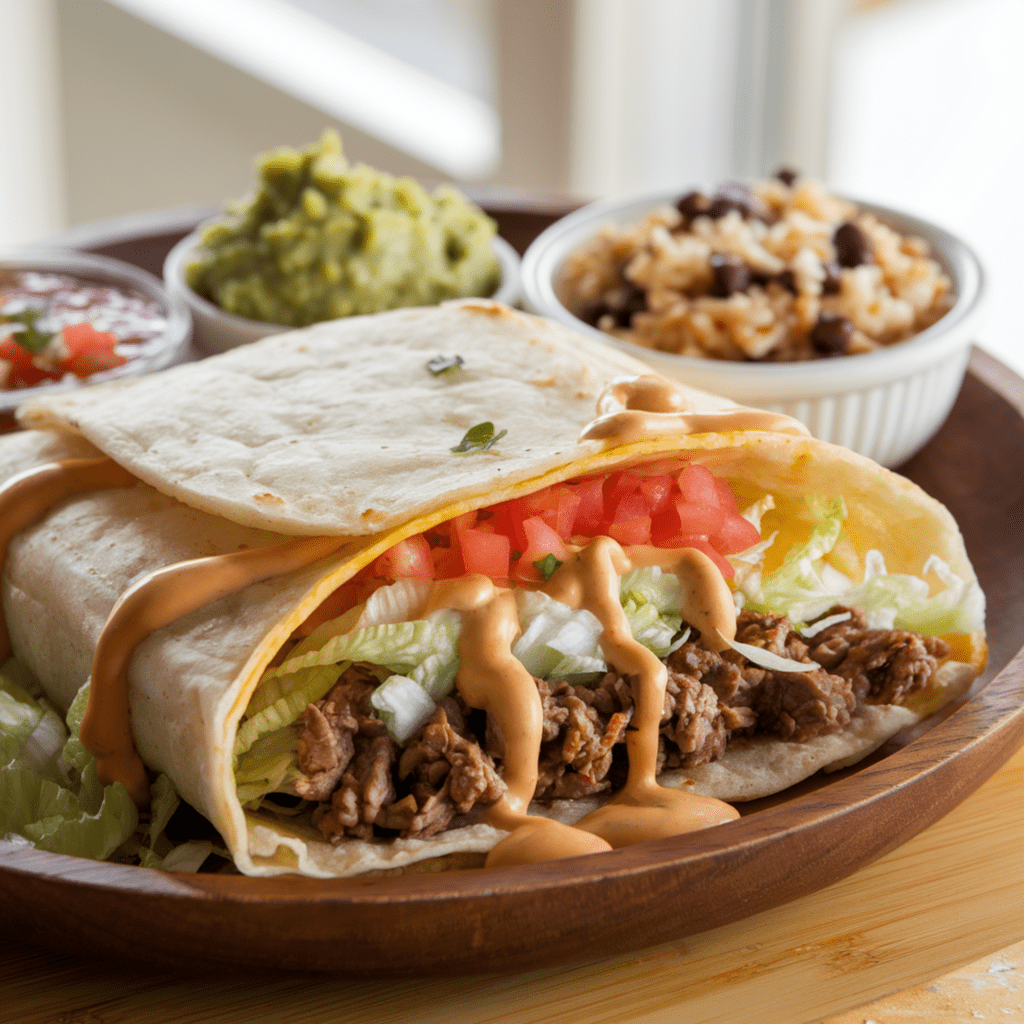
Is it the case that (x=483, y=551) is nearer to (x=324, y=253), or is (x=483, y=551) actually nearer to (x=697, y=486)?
(x=697, y=486)

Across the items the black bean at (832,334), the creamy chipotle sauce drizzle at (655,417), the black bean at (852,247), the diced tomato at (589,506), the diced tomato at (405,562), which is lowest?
the diced tomato at (405,562)

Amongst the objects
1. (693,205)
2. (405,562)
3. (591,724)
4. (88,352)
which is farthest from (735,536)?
(88,352)

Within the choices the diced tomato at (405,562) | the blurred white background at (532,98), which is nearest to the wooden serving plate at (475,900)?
the diced tomato at (405,562)

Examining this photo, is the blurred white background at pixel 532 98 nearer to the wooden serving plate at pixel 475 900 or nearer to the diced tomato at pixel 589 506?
the diced tomato at pixel 589 506

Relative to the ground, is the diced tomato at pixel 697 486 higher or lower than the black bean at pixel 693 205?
lower

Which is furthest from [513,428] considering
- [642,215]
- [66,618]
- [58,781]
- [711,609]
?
[642,215]

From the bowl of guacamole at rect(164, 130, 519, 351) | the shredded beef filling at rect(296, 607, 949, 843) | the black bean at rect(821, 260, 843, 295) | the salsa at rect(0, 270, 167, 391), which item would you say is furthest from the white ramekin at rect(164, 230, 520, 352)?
the shredded beef filling at rect(296, 607, 949, 843)

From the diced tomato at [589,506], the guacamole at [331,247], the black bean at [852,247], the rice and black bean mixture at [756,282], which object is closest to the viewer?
the diced tomato at [589,506]
